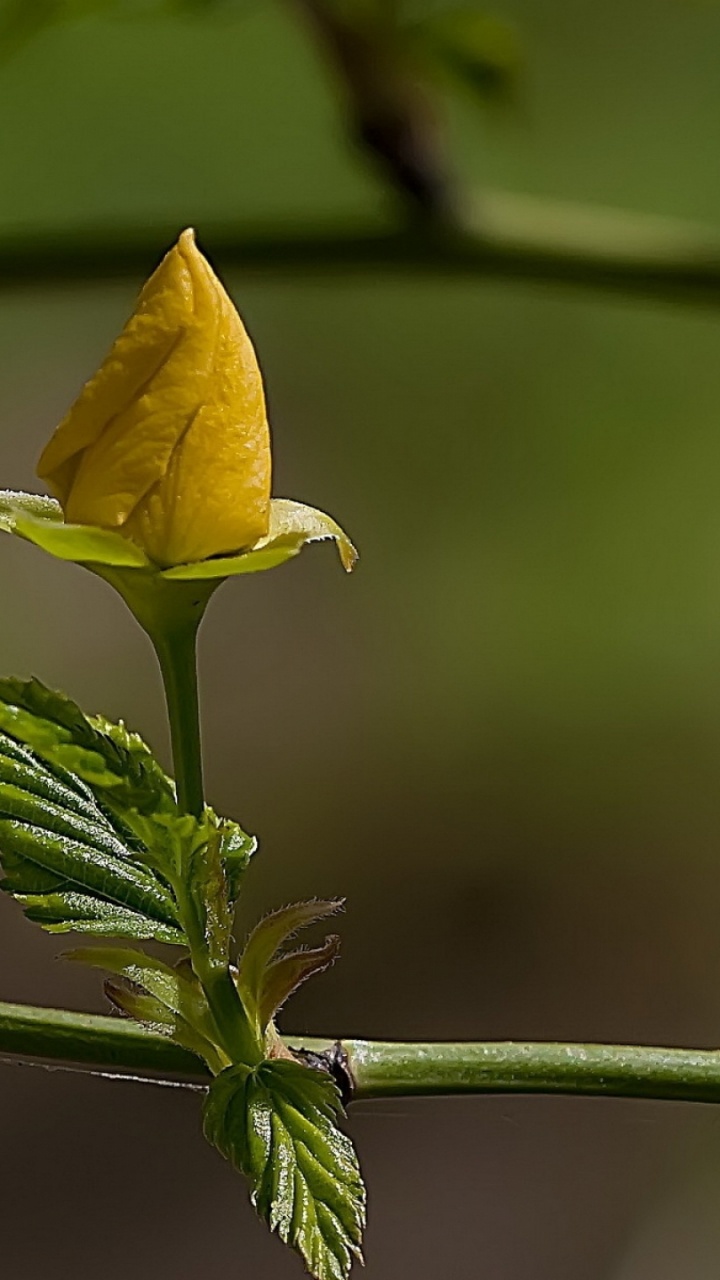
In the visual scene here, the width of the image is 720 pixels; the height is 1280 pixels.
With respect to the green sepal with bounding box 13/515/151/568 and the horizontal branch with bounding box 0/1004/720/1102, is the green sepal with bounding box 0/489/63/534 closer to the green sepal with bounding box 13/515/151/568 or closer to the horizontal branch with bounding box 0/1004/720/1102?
the green sepal with bounding box 13/515/151/568

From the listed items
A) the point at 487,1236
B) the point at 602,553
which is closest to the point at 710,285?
the point at 487,1236

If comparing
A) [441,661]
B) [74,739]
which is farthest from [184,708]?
[441,661]

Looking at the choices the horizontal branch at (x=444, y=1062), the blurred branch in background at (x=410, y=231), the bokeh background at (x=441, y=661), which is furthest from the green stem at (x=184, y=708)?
the bokeh background at (x=441, y=661)

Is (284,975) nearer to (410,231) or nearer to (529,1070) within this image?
(529,1070)

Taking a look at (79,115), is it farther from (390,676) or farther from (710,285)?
(710,285)

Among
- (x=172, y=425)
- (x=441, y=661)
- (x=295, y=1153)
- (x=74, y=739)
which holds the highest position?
(x=172, y=425)
